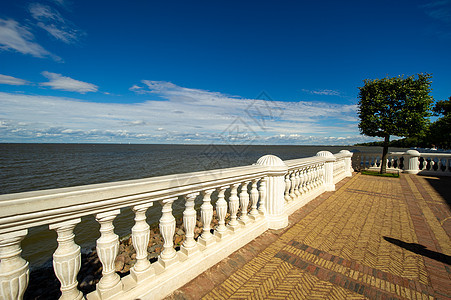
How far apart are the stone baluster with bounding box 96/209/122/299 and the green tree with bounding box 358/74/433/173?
14.3 meters

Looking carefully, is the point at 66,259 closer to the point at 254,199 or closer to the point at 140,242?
the point at 140,242

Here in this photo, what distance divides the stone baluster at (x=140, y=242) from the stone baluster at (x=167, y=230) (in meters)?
0.19

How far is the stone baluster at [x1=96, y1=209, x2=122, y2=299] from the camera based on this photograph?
6.12 ft

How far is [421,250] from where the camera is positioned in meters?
3.47

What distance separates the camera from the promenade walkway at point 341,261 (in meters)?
2.52

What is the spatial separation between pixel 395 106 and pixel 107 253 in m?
15.3

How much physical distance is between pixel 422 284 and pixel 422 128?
12799mm

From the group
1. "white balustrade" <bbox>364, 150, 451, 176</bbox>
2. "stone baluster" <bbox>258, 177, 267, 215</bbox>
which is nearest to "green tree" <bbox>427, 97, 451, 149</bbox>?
"white balustrade" <bbox>364, 150, 451, 176</bbox>

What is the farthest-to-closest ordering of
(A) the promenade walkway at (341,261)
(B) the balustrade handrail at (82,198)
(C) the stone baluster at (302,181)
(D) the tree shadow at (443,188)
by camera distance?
(D) the tree shadow at (443,188) < (C) the stone baluster at (302,181) < (A) the promenade walkway at (341,261) < (B) the balustrade handrail at (82,198)

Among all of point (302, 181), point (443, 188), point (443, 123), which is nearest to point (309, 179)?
point (302, 181)

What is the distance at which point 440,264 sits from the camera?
308 cm

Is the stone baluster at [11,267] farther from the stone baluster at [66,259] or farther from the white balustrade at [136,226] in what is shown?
the stone baluster at [66,259]

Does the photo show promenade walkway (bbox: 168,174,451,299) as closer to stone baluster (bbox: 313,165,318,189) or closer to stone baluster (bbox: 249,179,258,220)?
stone baluster (bbox: 249,179,258,220)

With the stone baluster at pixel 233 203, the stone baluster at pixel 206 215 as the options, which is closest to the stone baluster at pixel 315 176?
the stone baluster at pixel 233 203
